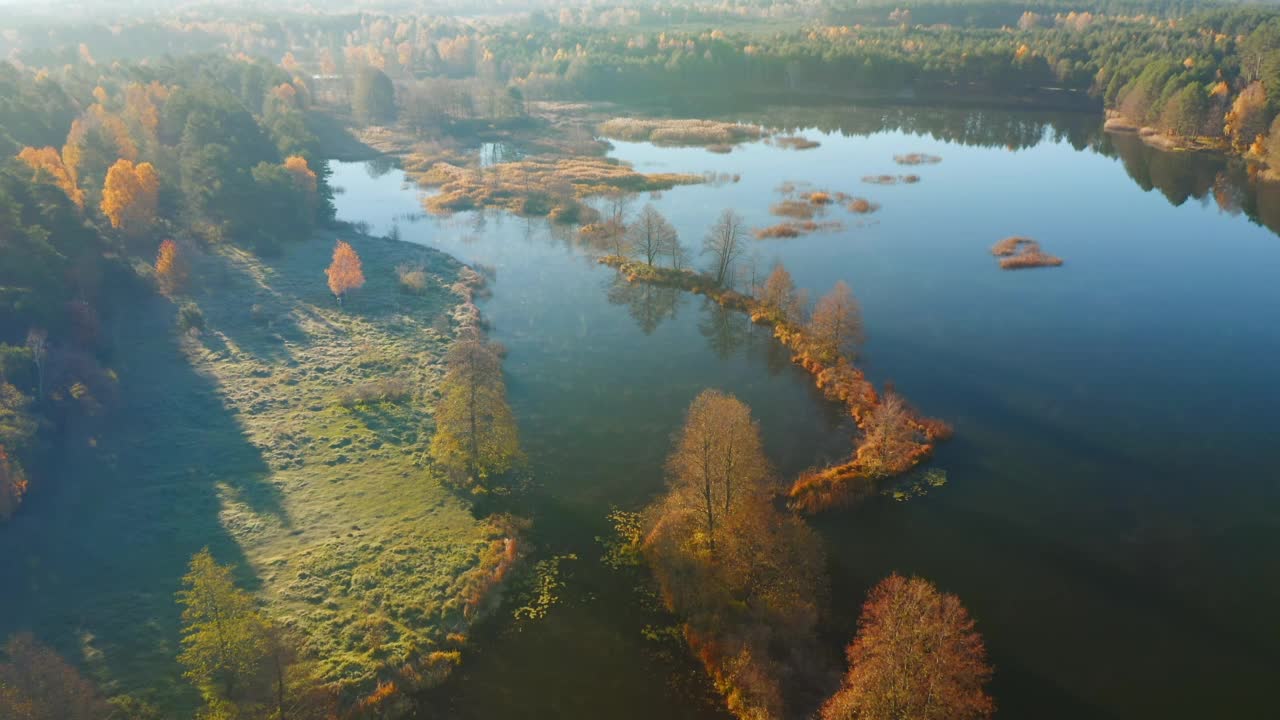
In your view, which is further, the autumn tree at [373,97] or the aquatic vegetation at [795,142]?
the autumn tree at [373,97]

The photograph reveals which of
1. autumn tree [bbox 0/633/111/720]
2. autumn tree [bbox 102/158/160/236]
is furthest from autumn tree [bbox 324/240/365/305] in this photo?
autumn tree [bbox 0/633/111/720]

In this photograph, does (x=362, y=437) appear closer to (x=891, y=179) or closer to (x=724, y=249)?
(x=724, y=249)

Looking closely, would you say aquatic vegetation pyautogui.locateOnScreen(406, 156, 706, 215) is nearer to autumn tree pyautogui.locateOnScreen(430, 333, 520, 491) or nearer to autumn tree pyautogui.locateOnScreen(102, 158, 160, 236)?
autumn tree pyautogui.locateOnScreen(102, 158, 160, 236)

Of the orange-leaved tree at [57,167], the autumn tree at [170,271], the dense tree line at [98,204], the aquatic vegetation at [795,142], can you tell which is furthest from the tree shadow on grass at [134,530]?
the aquatic vegetation at [795,142]

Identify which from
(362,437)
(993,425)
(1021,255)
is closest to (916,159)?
(1021,255)

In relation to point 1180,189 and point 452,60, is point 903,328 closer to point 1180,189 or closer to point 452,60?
point 1180,189

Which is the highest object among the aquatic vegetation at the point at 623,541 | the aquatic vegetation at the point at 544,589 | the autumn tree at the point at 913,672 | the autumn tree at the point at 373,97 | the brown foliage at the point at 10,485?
the autumn tree at the point at 373,97

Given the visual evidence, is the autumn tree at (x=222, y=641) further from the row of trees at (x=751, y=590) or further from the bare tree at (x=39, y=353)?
the bare tree at (x=39, y=353)
